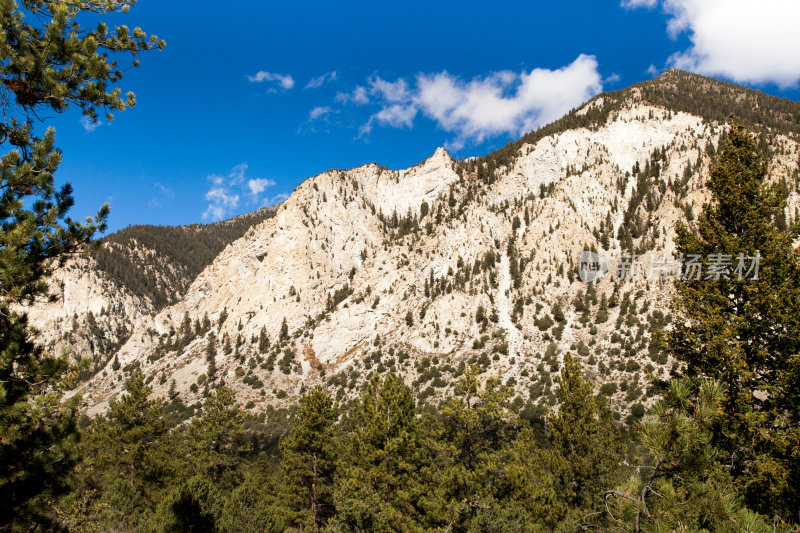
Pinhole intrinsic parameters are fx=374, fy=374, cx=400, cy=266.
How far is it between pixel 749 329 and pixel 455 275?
62163mm

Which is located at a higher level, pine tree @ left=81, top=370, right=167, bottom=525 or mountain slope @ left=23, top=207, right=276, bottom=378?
mountain slope @ left=23, top=207, right=276, bottom=378

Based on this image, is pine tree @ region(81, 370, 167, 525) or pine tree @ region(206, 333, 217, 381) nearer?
pine tree @ region(81, 370, 167, 525)

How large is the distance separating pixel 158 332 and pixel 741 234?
342 feet

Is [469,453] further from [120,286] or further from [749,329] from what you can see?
[120,286]

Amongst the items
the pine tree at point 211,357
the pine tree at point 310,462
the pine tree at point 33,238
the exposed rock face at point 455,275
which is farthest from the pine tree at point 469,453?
the pine tree at point 211,357

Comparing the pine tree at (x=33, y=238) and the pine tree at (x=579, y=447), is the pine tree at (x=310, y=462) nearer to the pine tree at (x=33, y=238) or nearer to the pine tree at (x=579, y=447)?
the pine tree at (x=579, y=447)

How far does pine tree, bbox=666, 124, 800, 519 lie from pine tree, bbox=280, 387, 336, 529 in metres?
16.8

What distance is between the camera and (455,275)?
7081 centimetres

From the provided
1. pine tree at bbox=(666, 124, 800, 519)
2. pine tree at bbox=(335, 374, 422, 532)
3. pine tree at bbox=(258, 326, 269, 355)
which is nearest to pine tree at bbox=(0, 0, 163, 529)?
pine tree at bbox=(335, 374, 422, 532)

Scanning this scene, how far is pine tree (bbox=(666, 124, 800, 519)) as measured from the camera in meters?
7.36

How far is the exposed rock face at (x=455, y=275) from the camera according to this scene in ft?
181

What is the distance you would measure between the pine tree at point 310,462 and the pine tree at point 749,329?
1675 centimetres

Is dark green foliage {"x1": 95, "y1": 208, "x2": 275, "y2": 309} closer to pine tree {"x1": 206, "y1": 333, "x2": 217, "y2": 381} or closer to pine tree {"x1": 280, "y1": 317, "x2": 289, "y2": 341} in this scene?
pine tree {"x1": 206, "y1": 333, "x2": 217, "y2": 381}

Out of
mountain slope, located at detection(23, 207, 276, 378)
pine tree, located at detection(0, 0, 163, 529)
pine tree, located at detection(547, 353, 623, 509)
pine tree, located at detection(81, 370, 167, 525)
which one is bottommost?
pine tree, located at detection(547, 353, 623, 509)
